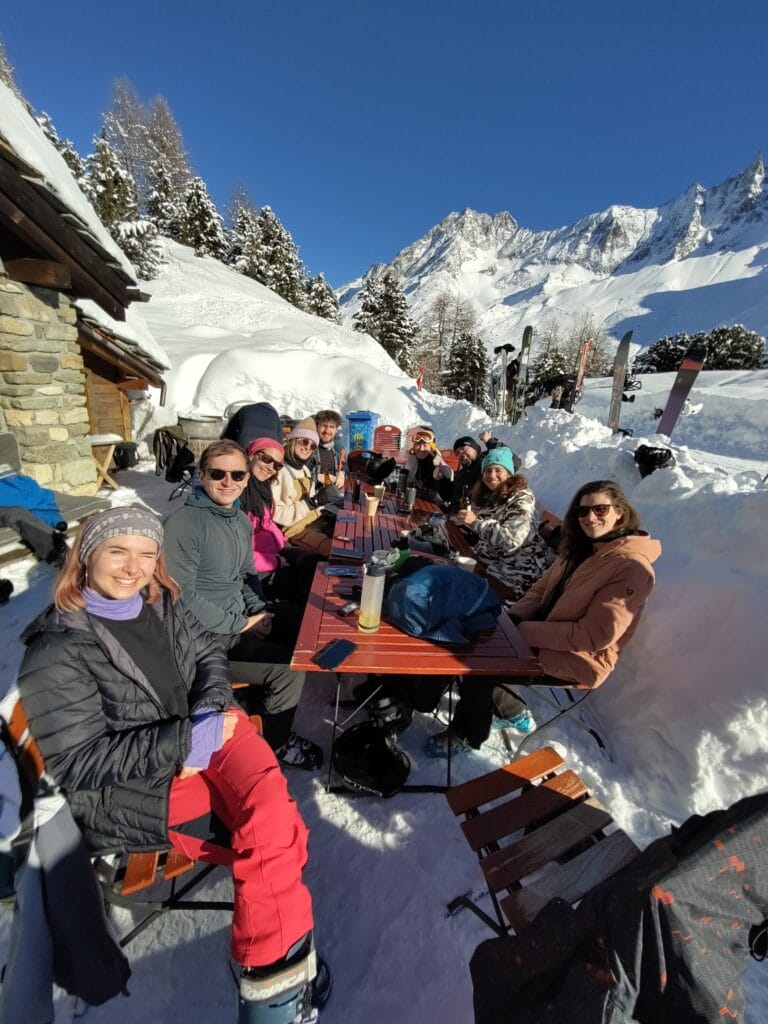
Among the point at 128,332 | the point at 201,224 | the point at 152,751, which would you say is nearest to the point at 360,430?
the point at 128,332

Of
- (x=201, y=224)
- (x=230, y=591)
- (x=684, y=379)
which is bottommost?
(x=230, y=591)

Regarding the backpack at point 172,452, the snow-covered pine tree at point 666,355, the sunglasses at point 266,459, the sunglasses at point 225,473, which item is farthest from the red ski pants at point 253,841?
the snow-covered pine tree at point 666,355

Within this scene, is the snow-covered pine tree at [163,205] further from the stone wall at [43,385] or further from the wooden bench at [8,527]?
the wooden bench at [8,527]

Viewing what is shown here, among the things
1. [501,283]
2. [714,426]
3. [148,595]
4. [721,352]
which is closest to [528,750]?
[148,595]

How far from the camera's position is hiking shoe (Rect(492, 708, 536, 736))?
283 cm

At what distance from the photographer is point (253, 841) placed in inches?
57.7

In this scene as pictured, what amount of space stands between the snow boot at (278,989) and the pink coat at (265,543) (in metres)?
2.41

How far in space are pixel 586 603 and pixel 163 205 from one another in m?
42.2

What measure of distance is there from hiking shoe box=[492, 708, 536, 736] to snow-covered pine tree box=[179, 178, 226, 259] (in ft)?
125

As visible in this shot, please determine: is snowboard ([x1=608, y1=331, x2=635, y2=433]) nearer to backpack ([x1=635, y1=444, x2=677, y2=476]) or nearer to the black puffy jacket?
backpack ([x1=635, y1=444, x2=677, y2=476])

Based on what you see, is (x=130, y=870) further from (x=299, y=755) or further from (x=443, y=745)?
(x=443, y=745)

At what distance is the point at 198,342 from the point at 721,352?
1081 inches

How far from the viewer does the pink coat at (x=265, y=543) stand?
137 inches

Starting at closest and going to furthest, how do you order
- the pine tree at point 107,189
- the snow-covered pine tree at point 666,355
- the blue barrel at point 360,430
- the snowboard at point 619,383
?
1. the blue barrel at point 360,430
2. the snowboard at point 619,383
3. the pine tree at point 107,189
4. the snow-covered pine tree at point 666,355
